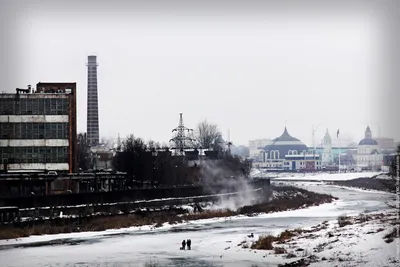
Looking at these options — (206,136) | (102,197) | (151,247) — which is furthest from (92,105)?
(151,247)

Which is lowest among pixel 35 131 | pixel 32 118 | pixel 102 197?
pixel 102 197

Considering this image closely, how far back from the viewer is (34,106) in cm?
5356

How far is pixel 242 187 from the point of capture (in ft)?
261

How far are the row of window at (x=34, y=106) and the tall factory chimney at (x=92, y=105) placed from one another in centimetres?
5160

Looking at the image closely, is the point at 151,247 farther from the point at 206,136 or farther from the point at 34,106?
the point at 206,136

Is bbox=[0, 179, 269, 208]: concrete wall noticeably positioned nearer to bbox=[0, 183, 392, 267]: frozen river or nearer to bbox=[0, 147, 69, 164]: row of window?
bbox=[0, 183, 392, 267]: frozen river

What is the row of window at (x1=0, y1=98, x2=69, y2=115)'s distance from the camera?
53.3 m

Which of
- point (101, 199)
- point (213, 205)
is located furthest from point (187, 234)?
point (213, 205)

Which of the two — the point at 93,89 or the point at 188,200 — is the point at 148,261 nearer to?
the point at 188,200

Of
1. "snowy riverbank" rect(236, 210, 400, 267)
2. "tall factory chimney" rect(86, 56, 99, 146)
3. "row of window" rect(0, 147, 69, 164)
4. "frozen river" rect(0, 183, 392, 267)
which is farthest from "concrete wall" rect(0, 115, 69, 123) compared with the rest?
"tall factory chimney" rect(86, 56, 99, 146)

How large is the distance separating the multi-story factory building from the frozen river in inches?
516

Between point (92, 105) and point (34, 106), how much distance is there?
52.4 metres

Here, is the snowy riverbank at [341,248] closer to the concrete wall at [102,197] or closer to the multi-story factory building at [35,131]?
the concrete wall at [102,197]

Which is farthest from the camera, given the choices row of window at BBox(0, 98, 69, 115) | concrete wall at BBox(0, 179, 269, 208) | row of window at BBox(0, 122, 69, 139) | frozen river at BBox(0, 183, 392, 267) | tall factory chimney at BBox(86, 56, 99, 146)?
tall factory chimney at BBox(86, 56, 99, 146)
